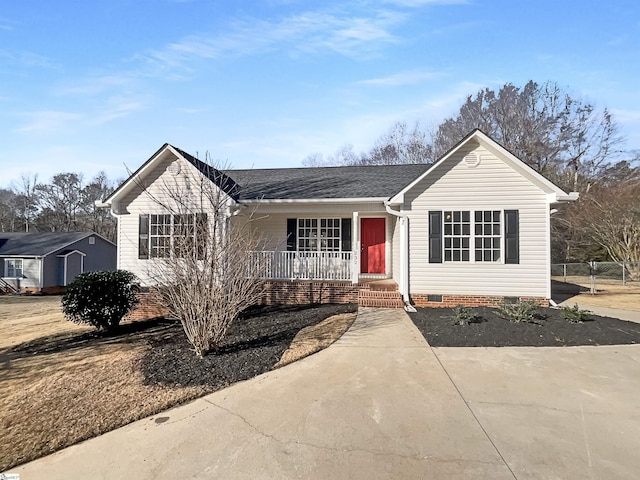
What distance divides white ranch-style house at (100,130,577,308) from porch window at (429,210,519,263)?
0.09ft

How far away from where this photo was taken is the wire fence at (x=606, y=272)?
1781 centimetres

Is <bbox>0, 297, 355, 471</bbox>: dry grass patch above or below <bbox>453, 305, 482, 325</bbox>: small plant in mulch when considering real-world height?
below

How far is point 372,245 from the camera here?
12367 millimetres

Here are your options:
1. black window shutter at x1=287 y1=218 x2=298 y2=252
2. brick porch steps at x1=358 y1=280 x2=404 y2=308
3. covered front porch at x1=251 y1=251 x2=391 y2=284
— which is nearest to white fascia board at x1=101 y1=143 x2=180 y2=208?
black window shutter at x1=287 y1=218 x2=298 y2=252

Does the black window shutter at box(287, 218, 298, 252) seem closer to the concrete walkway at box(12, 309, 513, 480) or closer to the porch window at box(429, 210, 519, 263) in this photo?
the porch window at box(429, 210, 519, 263)

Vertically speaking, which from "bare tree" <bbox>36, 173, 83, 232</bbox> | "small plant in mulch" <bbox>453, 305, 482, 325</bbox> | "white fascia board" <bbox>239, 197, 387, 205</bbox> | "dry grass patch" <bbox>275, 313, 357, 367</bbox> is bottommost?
"dry grass patch" <bbox>275, 313, 357, 367</bbox>

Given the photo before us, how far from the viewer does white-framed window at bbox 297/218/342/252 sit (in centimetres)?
1206

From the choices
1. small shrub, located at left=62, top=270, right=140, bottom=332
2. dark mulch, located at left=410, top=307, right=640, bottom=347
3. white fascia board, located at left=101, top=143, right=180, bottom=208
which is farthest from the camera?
white fascia board, located at left=101, top=143, right=180, bottom=208

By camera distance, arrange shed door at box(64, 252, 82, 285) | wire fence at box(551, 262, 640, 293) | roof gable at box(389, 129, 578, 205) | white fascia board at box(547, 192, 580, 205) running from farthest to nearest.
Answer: shed door at box(64, 252, 82, 285) → wire fence at box(551, 262, 640, 293) → roof gable at box(389, 129, 578, 205) → white fascia board at box(547, 192, 580, 205)

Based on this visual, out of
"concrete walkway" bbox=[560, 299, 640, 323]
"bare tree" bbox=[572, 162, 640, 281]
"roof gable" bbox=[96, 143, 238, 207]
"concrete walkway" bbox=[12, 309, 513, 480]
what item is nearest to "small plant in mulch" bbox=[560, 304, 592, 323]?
"concrete walkway" bbox=[560, 299, 640, 323]

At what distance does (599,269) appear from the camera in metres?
19.0

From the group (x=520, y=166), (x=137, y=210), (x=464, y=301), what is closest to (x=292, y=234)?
(x=137, y=210)

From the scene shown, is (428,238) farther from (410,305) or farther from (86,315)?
(86,315)

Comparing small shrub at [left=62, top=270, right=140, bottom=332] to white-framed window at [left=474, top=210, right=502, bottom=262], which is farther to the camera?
white-framed window at [left=474, top=210, right=502, bottom=262]
